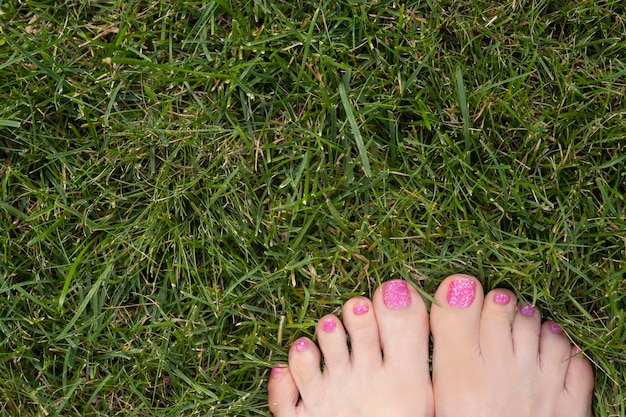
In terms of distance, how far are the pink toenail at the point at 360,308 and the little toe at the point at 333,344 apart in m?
0.06

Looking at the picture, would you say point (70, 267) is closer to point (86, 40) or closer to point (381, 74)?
point (86, 40)

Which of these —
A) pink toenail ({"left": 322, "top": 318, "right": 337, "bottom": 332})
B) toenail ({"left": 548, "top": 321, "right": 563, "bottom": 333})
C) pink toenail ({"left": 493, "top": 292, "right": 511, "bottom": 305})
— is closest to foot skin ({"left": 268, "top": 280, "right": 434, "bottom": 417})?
pink toenail ({"left": 322, "top": 318, "right": 337, "bottom": 332})

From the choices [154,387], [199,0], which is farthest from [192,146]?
[154,387]

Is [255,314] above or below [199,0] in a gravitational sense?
below

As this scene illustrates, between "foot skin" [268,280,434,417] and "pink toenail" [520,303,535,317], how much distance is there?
248 mm

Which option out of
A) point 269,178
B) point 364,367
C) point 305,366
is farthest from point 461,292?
point 269,178

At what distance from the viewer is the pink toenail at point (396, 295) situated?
140 centimetres

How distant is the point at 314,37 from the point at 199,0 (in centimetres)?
30

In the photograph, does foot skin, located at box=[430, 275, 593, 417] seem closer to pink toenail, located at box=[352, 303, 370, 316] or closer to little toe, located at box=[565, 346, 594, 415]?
little toe, located at box=[565, 346, 594, 415]

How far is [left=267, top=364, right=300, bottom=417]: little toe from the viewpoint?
1438mm

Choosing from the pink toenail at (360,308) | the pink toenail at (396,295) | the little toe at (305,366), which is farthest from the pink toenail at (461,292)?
the little toe at (305,366)

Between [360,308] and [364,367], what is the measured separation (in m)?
0.18

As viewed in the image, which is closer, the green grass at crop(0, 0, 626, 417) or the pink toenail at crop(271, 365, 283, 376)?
the green grass at crop(0, 0, 626, 417)

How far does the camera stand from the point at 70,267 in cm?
139
